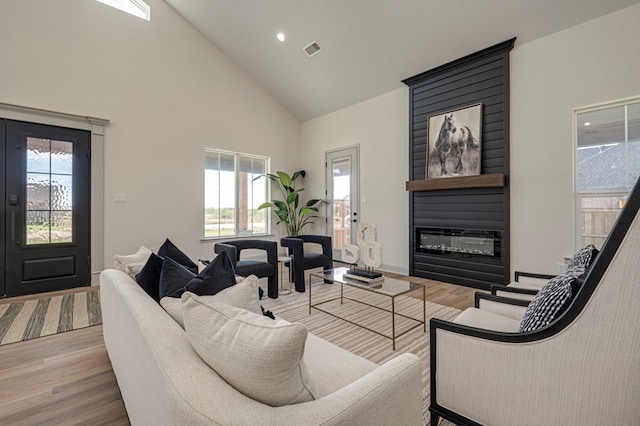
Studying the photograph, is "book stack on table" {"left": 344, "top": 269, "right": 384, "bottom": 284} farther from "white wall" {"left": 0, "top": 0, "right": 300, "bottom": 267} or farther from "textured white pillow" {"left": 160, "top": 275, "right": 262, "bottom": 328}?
"white wall" {"left": 0, "top": 0, "right": 300, "bottom": 267}

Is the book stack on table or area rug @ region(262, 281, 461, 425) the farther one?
the book stack on table

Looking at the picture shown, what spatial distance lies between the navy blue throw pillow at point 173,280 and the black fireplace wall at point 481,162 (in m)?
3.73

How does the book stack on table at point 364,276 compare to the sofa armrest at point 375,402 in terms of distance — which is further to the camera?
the book stack on table at point 364,276

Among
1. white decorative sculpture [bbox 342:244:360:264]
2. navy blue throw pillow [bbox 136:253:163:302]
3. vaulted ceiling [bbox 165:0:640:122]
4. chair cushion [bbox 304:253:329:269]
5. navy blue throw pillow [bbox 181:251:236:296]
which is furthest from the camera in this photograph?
chair cushion [bbox 304:253:329:269]

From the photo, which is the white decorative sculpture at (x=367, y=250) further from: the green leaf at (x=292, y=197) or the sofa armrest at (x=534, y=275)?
the green leaf at (x=292, y=197)

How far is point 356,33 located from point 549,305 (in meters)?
4.13

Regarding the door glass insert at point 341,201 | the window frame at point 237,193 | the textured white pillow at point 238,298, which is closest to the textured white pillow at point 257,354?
the textured white pillow at point 238,298

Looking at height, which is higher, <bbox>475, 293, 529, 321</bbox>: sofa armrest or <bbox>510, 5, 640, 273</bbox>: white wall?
<bbox>510, 5, 640, 273</bbox>: white wall

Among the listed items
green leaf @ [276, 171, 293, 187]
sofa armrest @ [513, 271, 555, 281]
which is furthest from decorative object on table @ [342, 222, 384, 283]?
green leaf @ [276, 171, 293, 187]

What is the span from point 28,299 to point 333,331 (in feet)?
12.2

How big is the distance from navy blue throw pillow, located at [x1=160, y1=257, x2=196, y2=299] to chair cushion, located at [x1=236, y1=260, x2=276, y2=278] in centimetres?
184

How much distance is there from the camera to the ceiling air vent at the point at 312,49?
4.50m

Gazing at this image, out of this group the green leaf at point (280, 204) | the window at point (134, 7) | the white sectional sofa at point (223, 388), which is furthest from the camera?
the green leaf at point (280, 204)

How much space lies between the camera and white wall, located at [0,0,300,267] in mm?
3670
